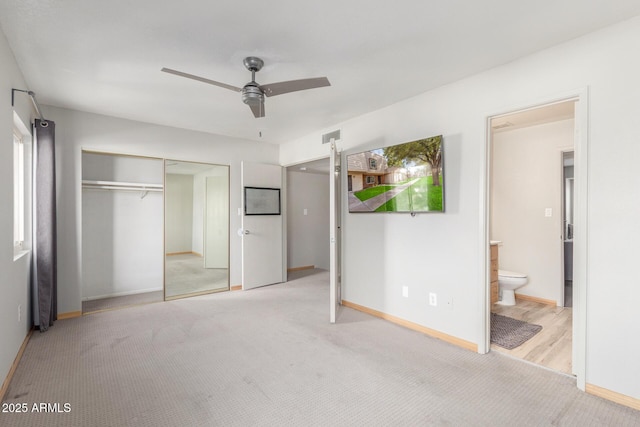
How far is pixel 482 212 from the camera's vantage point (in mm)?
2742

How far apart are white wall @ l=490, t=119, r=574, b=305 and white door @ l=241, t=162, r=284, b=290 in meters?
3.56

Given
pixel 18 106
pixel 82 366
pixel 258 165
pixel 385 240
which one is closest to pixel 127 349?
pixel 82 366

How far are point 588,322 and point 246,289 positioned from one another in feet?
13.9

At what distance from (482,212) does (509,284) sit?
6.35 feet

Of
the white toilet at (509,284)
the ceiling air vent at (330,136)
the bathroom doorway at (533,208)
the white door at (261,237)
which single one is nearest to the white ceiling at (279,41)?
the ceiling air vent at (330,136)

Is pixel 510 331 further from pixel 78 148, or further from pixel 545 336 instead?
pixel 78 148

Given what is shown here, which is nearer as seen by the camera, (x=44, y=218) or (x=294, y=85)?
(x=294, y=85)

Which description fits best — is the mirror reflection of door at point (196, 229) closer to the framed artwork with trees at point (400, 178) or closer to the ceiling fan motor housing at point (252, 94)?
the framed artwork with trees at point (400, 178)

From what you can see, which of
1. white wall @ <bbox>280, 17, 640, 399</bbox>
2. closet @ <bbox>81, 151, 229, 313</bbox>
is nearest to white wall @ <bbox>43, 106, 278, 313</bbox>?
closet @ <bbox>81, 151, 229, 313</bbox>

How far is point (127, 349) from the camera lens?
9.34 ft

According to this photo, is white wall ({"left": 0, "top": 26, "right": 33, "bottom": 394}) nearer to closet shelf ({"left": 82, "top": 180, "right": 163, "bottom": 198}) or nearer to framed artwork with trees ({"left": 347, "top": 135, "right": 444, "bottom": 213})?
closet shelf ({"left": 82, "top": 180, "right": 163, "bottom": 198})

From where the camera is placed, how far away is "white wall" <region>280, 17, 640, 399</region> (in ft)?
6.64

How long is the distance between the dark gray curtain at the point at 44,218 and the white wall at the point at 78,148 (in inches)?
13.0

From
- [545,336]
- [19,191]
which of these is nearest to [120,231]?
[19,191]
